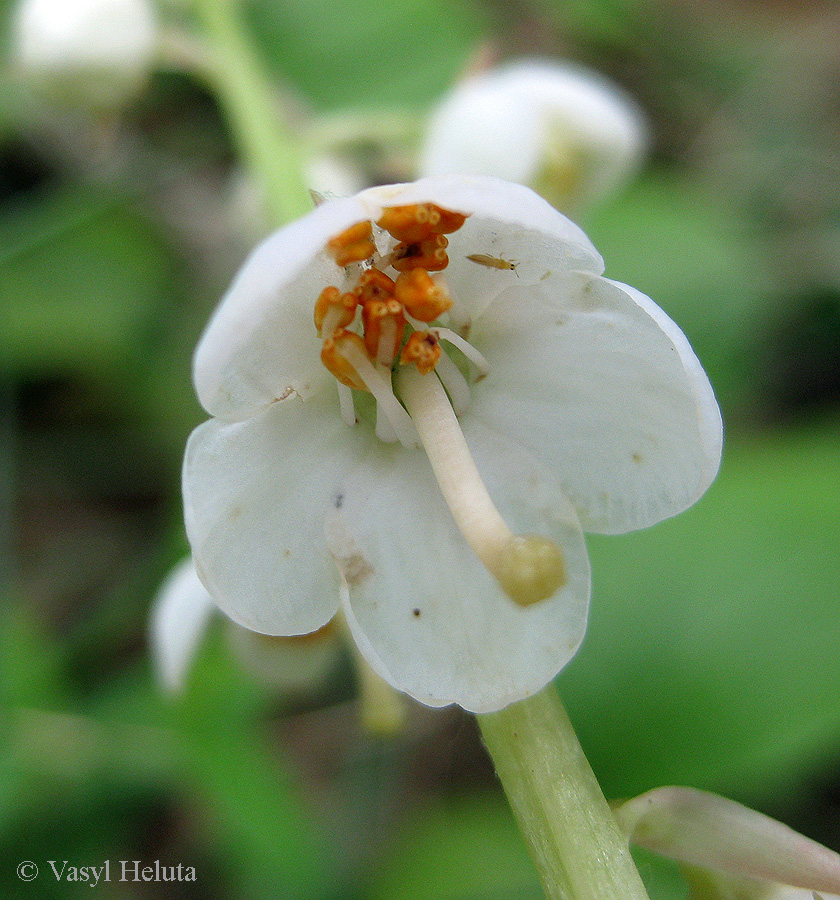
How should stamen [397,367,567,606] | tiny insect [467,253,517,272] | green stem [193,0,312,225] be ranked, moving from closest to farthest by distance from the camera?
stamen [397,367,567,606] < tiny insect [467,253,517,272] < green stem [193,0,312,225]

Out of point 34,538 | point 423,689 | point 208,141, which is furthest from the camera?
point 208,141

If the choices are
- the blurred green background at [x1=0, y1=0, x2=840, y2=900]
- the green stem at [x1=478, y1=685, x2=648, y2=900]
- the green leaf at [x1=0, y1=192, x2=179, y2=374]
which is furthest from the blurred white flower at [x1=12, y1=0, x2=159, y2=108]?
the green stem at [x1=478, y1=685, x2=648, y2=900]

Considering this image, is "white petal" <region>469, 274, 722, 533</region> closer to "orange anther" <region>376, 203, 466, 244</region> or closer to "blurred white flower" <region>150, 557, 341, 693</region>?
"orange anther" <region>376, 203, 466, 244</region>

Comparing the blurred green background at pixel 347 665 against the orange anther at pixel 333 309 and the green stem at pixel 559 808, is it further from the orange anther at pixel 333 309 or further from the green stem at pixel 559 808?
the orange anther at pixel 333 309

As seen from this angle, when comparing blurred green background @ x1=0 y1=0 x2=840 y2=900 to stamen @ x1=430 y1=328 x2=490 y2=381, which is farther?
blurred green background @ x1=0 y1=0 x2=840 y2=900

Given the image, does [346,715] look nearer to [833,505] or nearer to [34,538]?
[34,538]

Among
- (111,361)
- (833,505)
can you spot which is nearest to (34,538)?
(111,361)

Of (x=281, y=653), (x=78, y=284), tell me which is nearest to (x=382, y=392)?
(x=281, y=653)

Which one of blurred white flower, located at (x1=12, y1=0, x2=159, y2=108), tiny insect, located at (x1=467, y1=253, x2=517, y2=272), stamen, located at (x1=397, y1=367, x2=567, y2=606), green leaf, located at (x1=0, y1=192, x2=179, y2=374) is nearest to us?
stamen, located at (x1=397, y1=367, x2=567, y2=606)
